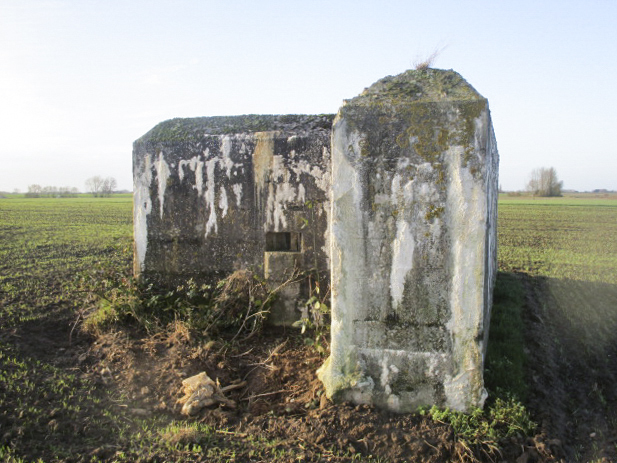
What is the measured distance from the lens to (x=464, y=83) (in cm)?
372

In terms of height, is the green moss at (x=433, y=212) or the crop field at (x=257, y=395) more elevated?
the green moss at (x=433, y=212)

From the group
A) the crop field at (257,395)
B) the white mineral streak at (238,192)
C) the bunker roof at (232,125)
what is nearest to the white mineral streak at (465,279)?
the crop field at (257,395)

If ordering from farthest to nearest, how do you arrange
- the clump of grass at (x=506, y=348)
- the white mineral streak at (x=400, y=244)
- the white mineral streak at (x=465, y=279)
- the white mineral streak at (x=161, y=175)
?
the white mineral streak at (x=161, y=175)
the clump of grass at (x=506, y=348)
the white mineral streak at (x=400, y=244)
the white mineral streak at (x=465, y=279)

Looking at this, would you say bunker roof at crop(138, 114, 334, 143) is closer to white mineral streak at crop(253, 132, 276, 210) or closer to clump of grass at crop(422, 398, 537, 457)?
white mineral streak at crop(253, 132, 276, 210)

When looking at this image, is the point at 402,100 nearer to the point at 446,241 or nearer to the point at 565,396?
the point at 446,241

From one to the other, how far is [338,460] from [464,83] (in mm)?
2942

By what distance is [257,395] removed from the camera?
13.8ft

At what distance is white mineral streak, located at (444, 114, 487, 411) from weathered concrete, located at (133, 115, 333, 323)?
6.94 ft

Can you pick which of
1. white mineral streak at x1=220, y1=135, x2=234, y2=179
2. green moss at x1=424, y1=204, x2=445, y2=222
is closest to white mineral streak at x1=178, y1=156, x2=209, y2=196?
white mineral streak at x1=220, y1=135, x2=234, y2=179

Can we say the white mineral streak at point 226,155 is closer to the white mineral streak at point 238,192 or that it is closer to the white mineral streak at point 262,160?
the white mineral streak at point 238,192

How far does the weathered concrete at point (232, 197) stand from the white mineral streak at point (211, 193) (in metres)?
0.01

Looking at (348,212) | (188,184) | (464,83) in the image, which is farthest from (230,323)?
(464,83)

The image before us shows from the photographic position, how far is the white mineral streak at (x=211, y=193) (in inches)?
233

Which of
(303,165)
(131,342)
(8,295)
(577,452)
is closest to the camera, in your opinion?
(577,452)
